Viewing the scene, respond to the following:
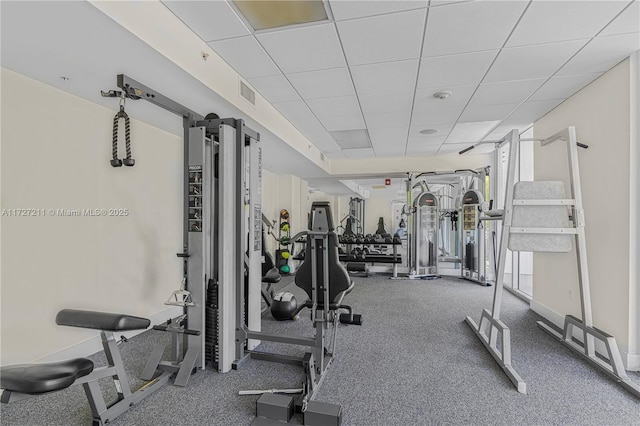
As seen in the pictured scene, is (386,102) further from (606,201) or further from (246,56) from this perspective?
(606,201)

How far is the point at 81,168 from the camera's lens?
8.94ft

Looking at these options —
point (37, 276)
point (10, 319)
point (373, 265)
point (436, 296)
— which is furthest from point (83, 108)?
point (373, 265)

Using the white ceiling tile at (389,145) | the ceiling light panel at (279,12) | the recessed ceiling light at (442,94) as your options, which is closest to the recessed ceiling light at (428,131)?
the white ceiling tile at (389,145)

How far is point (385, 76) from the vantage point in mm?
3064

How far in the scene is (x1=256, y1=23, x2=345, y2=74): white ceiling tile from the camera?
92.7 inches

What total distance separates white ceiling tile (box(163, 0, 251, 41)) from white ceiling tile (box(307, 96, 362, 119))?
58.3 inches

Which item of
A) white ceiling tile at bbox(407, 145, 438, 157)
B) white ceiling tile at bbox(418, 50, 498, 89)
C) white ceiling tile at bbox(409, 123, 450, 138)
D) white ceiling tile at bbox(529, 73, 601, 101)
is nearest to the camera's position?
white ceiling tile at bbox(418, 50, 498, 89)

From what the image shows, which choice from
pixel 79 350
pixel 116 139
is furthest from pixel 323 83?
pixel 79 350

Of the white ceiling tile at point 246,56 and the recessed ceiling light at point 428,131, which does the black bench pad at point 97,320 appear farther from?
the recessed ceiling light at point 428,131

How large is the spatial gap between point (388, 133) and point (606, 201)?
9.83 feet

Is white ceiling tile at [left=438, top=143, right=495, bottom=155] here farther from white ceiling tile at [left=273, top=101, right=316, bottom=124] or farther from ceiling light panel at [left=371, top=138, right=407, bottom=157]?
white ceiling tile at [left=273, top=101, right=316, bottom=124]

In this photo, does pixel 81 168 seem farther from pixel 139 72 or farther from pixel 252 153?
pixel 252 153

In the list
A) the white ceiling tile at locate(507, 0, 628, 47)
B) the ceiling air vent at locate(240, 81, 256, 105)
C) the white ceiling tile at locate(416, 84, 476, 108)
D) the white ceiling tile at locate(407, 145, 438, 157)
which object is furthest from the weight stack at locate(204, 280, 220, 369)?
the white ceiling tile at locate(407, 145, 438, 157)

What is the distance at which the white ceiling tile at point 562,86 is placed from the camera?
301cm
